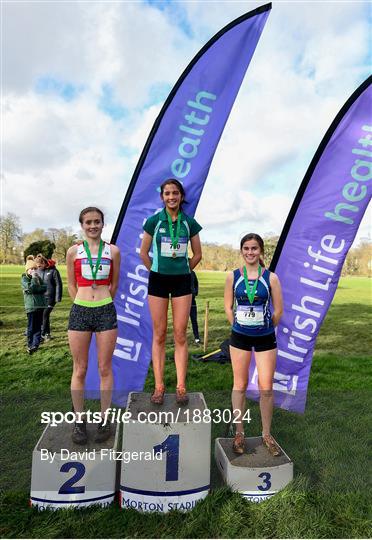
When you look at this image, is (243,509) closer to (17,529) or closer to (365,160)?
(17,529)

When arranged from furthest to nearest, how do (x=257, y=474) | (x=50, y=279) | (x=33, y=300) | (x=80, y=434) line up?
(x=50, y=279) < (x=33, y=300) < (x=80, y=434) < (x=257, y=474)

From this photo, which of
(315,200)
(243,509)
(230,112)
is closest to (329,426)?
(243,509)

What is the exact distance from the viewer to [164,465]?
2832mm

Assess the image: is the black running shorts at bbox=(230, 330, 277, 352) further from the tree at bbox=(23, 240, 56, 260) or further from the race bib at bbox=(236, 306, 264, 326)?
the tree at bbox=(23, 240, 56, 260)

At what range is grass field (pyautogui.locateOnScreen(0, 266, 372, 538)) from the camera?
259 cm

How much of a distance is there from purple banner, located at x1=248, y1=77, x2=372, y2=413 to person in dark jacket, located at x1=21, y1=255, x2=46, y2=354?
4493 mm

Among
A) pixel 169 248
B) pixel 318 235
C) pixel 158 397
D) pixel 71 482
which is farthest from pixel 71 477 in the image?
pixel 318 235

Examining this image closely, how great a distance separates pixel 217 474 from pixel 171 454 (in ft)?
2.19

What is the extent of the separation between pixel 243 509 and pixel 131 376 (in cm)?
217

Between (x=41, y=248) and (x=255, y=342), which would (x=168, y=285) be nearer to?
(x=255, y=342)

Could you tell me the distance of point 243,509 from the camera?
2.79 metres

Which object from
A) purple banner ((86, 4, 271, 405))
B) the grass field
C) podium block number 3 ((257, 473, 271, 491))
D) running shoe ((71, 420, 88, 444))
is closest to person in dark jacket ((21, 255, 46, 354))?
the grass field

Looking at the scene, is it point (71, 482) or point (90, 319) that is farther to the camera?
point (90, 319)

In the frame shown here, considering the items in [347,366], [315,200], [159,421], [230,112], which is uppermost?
[230,112]
